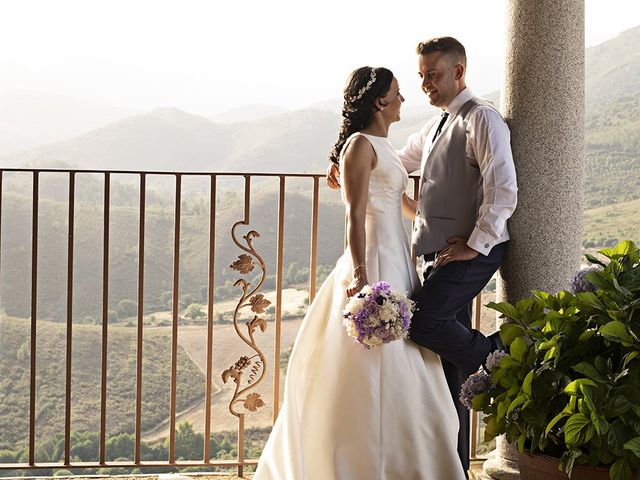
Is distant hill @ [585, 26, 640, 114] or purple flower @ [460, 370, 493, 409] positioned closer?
purple flower @ [460, 370, 493, 409]

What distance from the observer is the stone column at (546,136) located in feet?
10.5

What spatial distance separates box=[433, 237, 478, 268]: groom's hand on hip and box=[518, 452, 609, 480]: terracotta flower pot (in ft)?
2.93

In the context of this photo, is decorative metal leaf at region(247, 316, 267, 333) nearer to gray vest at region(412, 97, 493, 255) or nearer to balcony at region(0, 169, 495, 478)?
gray vest at region(412, 97, 493, 255)

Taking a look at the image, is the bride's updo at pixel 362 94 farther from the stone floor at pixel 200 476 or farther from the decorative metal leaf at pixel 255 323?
the stone floor at pixel 200 476

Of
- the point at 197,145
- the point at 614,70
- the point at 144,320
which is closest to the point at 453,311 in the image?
the point at 144,320

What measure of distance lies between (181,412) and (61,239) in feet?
12.5

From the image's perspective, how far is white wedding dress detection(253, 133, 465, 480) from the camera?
313 cm

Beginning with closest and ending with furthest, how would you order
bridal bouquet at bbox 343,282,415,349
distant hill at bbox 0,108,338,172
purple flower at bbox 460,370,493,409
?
1. purple flower at bbox 460,370,493,409
2. bridal bouquet at bbox 343,282,415,349
3. distant hill at bbox 0,108,338,172

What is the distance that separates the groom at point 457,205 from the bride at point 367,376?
101mm

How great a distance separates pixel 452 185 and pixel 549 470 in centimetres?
121

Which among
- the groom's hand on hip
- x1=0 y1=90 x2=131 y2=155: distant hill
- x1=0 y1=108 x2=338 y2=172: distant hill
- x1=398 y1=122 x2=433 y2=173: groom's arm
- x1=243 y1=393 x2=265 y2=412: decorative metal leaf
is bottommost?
x1=243 y1=393 x2=265 y2=412: decorative metal leaf

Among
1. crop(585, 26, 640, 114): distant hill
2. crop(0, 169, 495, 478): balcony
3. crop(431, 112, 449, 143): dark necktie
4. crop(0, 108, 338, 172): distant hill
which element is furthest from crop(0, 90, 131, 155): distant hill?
crop(431, 112, 449, 143): dark necktie

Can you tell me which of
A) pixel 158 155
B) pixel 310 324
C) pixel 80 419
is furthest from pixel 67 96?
pixel 310 324

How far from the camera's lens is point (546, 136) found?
3.23 meters
